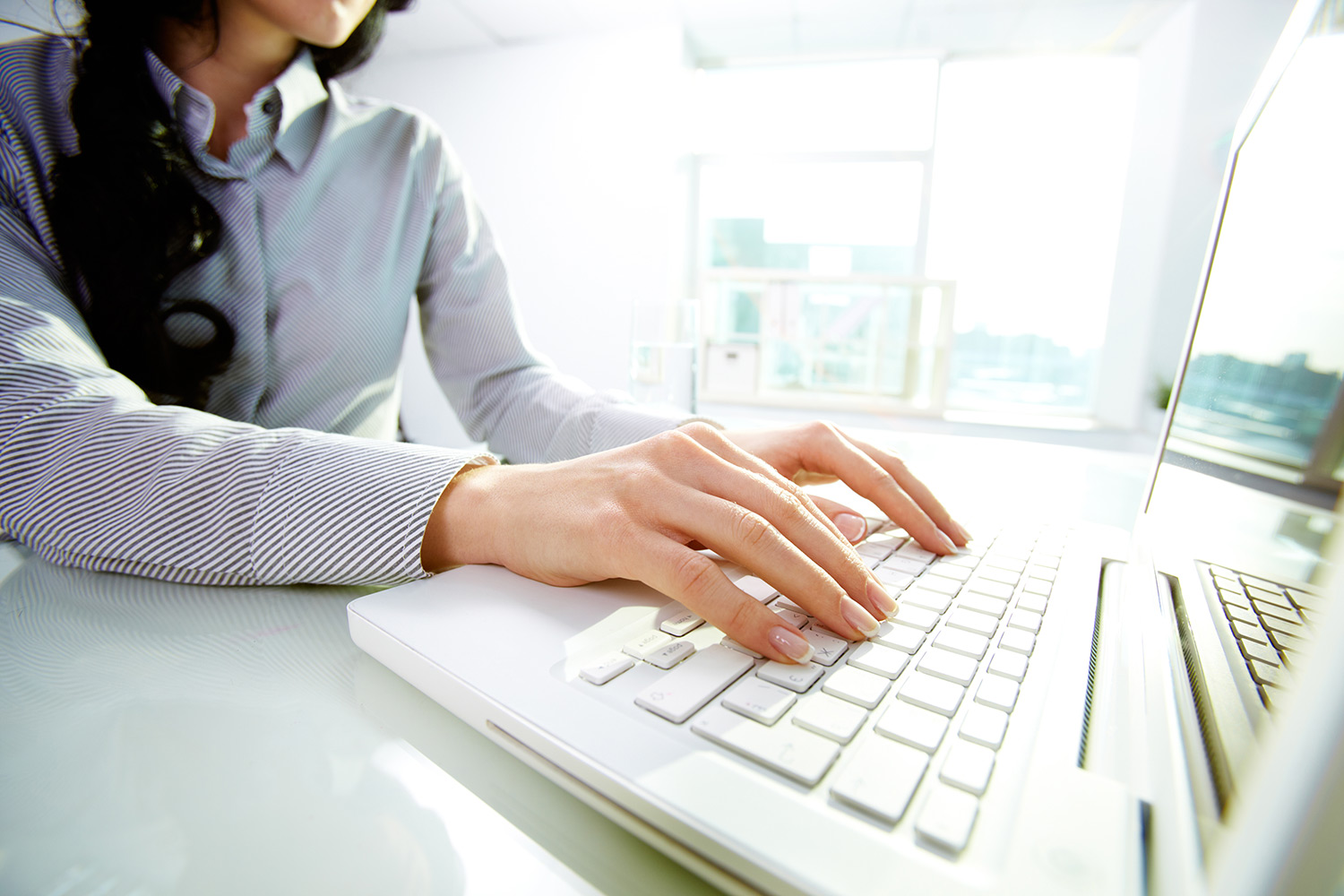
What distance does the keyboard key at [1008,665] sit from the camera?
0.22m

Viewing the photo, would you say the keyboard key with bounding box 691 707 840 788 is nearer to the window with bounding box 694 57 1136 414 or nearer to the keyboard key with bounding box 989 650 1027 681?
the keyboard key with bounding box 989 650 1027 681

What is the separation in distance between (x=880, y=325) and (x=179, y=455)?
7.59ft

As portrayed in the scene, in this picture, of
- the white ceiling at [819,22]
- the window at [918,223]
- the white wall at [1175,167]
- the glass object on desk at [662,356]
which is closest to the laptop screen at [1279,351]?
the glass object on desk at [662,356]

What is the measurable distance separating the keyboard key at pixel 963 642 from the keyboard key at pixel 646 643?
0.37ft

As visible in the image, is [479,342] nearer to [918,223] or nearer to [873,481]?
[873,481]

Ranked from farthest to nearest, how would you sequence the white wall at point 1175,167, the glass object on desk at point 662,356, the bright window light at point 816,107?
1. the bright window light at point 816,107
2. the white wall at point 1175,167
3. the glass object on desk at point 662,356

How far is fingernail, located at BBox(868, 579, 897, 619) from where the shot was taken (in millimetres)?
260

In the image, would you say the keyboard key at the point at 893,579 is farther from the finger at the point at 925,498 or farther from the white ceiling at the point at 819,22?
the white ceiling at the point at 819,22

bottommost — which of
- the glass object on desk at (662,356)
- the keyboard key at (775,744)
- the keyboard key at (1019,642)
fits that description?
the keyboard key at (1019,642)

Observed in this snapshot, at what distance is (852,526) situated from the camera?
0.38m

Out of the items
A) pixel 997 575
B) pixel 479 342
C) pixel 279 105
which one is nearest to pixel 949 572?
pixel 997 575

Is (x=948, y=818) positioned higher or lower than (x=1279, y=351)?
lower

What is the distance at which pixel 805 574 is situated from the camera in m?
0.26

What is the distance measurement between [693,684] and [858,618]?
0.27 feet
